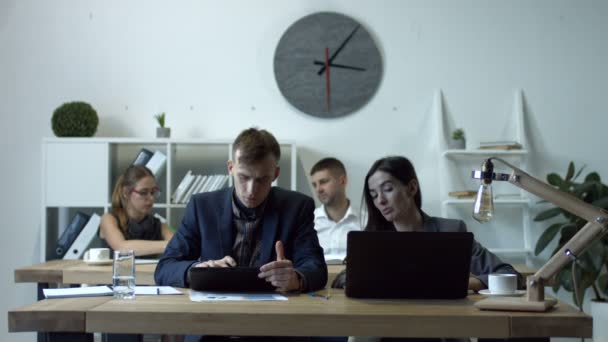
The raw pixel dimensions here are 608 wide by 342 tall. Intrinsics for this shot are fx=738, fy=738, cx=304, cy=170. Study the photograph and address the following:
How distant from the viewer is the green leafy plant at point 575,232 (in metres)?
4.34

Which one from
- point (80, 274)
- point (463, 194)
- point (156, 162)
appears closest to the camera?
point (80, 274)

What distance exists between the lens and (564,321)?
1.83m

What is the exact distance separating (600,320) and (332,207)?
1728 millimetres

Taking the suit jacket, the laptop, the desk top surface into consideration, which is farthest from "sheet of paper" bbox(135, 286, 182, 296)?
the desk top surface

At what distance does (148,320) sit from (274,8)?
3404mm

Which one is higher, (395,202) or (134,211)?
(395,202)

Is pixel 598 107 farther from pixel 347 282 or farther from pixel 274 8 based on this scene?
pixel 347 282

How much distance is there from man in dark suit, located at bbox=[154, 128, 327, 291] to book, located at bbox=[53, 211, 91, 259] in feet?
7.28

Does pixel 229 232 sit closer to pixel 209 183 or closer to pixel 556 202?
pixel 556 202

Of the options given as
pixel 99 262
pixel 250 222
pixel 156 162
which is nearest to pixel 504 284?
pixel 250 222

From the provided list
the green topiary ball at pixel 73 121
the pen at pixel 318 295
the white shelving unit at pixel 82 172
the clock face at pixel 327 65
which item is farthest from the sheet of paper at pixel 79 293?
the clock face at pixel 327 65

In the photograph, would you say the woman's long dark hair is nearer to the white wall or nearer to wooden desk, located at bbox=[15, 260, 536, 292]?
wooden desk, located at bbox=[15, 260, 536, 292]

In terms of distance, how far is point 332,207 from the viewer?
15.1 ft

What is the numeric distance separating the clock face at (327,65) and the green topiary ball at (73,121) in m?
1.25
